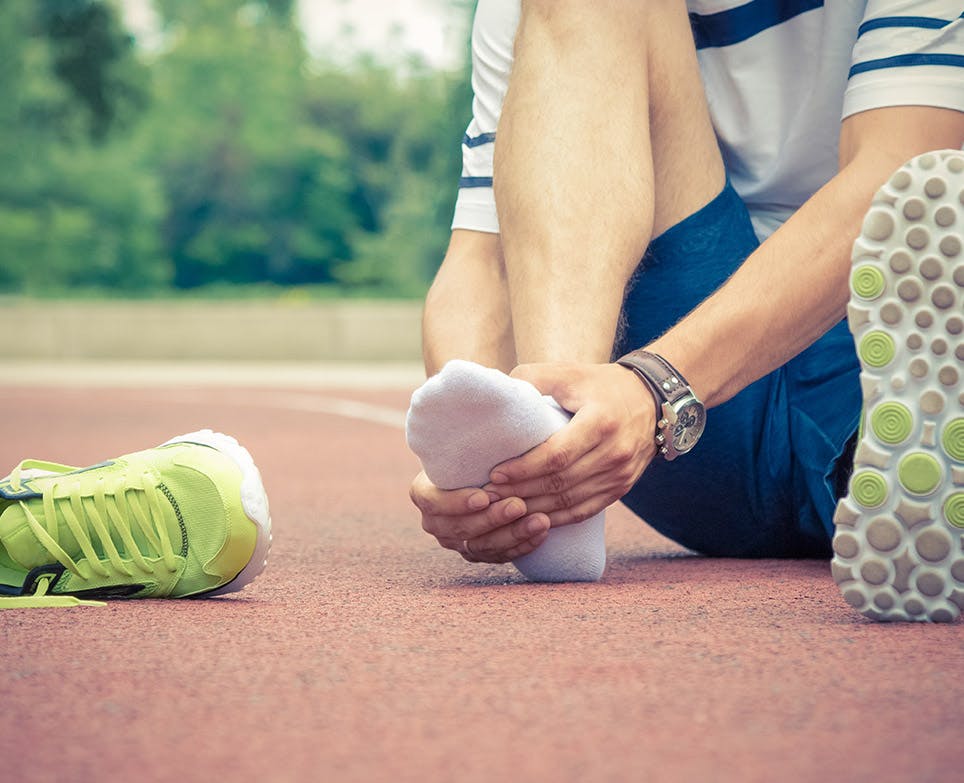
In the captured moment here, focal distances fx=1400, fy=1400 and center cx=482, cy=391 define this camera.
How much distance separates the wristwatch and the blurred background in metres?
17.3

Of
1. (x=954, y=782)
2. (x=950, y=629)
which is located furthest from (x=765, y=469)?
(x=954, y=782)

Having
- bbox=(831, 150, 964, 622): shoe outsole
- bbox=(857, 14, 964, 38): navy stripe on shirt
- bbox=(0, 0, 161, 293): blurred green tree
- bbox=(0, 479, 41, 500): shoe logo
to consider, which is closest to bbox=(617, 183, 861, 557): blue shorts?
bbox=(857, 14, 964, 38): navy stripe on shirt

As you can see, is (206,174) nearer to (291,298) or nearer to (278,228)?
(278,228)

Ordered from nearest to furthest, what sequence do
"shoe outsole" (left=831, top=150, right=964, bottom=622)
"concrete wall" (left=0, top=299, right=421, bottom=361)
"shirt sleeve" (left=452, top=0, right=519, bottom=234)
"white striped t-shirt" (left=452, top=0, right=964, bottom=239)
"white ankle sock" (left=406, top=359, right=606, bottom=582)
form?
"shoe outsole" (left=831, top=150, right=964, bottom=622)
"white ankle sock" (left=406, top=359, right=606, bottom=582)
"white striped t-shirt" (left=452, top=0, right=964, bottom=239)
"shirt sleeve" (left=452, top=0, right=519, bottom=234)
"concrete wall" (left=0, top=299, right=421, bottom=361)

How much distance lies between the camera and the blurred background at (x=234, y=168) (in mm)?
22062

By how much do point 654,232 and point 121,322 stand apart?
16999mm

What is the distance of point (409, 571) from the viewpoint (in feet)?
7.52

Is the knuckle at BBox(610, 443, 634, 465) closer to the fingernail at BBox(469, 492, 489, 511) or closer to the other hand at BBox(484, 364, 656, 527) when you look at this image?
the other hand at BBox(484, 364, 656, 527)

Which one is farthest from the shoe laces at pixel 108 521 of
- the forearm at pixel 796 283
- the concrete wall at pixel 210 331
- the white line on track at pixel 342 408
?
the concrete wall at pixel 210 331

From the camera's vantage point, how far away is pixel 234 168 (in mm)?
29656

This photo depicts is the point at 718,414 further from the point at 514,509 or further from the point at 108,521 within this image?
the point at 108,521

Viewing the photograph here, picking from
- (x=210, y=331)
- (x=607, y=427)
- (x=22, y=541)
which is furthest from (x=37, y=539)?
(x=210, y=331)

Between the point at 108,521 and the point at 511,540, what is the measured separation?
54 cm

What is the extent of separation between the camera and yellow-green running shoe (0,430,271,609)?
184 cm
